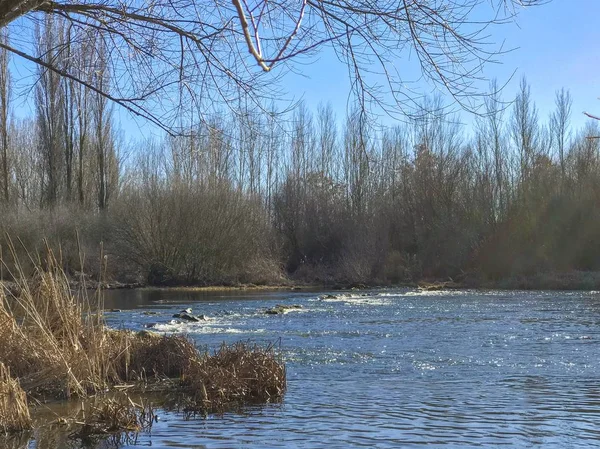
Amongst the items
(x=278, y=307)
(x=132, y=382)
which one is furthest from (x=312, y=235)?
(x=132, y=382)

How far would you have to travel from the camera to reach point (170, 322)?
1800 centimetres

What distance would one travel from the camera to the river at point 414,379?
283 inches

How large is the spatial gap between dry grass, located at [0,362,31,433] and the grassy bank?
0.01 metres

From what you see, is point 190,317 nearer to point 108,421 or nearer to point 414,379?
point 414,379

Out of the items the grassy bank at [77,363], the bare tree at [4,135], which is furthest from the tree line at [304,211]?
the grassy bank at [77,363]

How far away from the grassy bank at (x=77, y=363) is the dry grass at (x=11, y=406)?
0.01 metres

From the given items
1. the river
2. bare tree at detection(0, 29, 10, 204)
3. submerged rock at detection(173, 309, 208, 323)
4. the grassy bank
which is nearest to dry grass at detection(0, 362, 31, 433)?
the grassy bank

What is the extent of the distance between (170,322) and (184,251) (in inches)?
783

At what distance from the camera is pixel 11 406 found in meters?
6.79

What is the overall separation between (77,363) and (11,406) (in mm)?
1296

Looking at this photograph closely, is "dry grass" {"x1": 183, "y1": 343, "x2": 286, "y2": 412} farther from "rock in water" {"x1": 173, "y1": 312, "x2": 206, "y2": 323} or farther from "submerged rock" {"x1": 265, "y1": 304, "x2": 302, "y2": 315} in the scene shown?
"submerged rock" {"x1": 265, "y1": 304, "x2": 302, "y2": 315}

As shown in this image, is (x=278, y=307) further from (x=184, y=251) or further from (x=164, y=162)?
(x=164, y=162)

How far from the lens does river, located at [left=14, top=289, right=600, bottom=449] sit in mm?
7195

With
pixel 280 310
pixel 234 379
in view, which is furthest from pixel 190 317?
pixel 234 379
